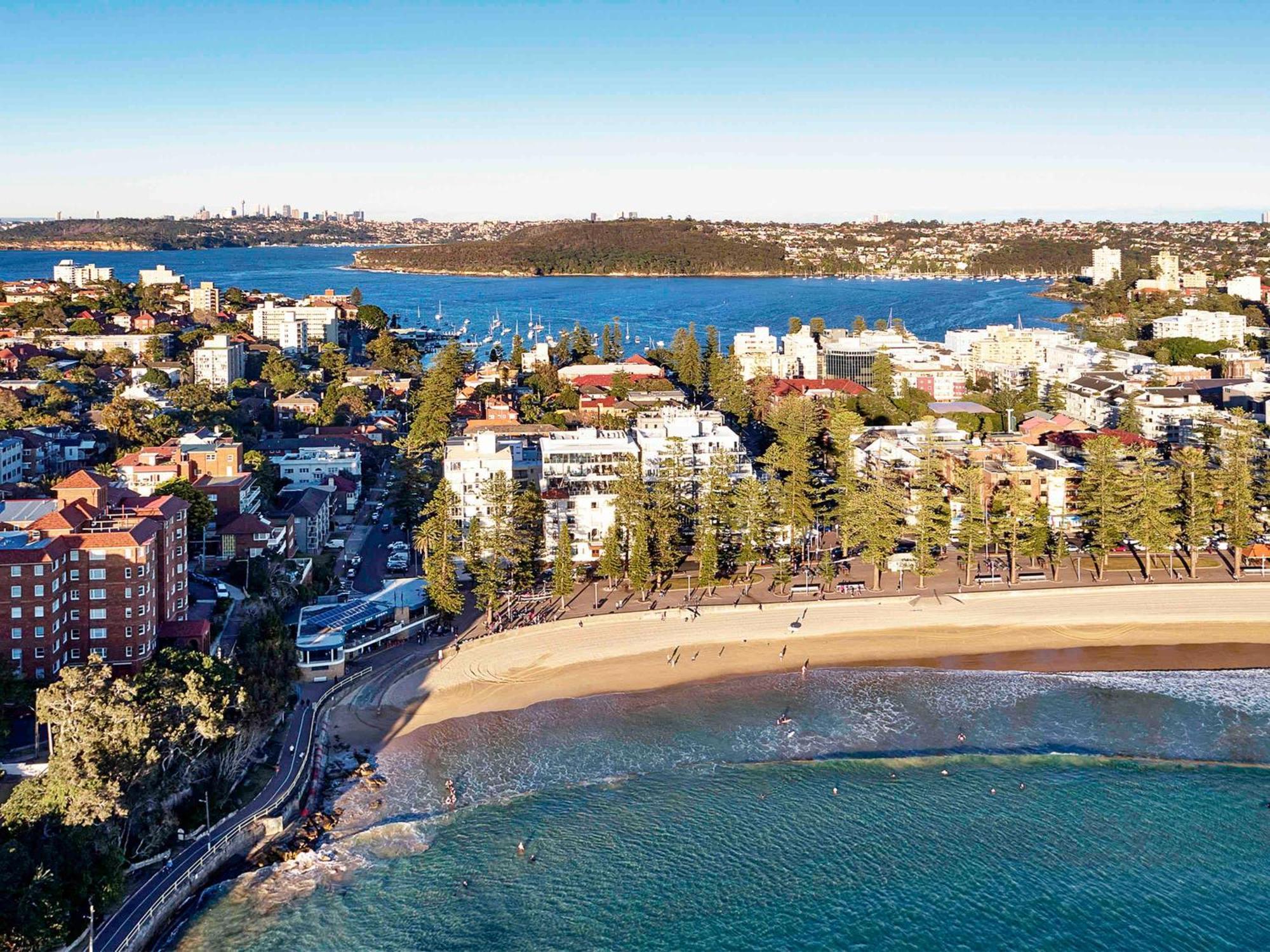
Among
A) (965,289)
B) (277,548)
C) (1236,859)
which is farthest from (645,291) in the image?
(1236,859)

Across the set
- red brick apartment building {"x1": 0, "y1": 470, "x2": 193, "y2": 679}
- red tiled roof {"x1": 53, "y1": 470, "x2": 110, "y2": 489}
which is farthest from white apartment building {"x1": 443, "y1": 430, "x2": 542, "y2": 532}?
red brick apartment building {"x1": 0, "y1": 470, "x2": 193, "y2": 679}

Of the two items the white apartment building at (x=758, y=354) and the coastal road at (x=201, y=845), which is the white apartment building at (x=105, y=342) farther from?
the coastal road at (x=201, y=845)

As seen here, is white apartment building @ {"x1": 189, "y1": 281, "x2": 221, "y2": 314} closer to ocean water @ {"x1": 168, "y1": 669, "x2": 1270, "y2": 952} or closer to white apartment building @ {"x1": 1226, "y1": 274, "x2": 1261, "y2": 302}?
ocean water @ {"x1": 168, "y1": 669, "x2": 1270, "y2": 952}

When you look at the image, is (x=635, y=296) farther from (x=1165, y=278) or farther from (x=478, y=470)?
(x=478, y=470)

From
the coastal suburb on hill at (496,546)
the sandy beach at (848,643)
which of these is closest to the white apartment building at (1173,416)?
the coastal suburb on hill at (496,546)

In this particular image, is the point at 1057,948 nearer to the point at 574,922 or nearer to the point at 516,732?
the point at 574,922

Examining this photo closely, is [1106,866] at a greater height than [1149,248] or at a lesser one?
lesser

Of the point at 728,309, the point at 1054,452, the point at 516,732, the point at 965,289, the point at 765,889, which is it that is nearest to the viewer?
the point at 765,889
